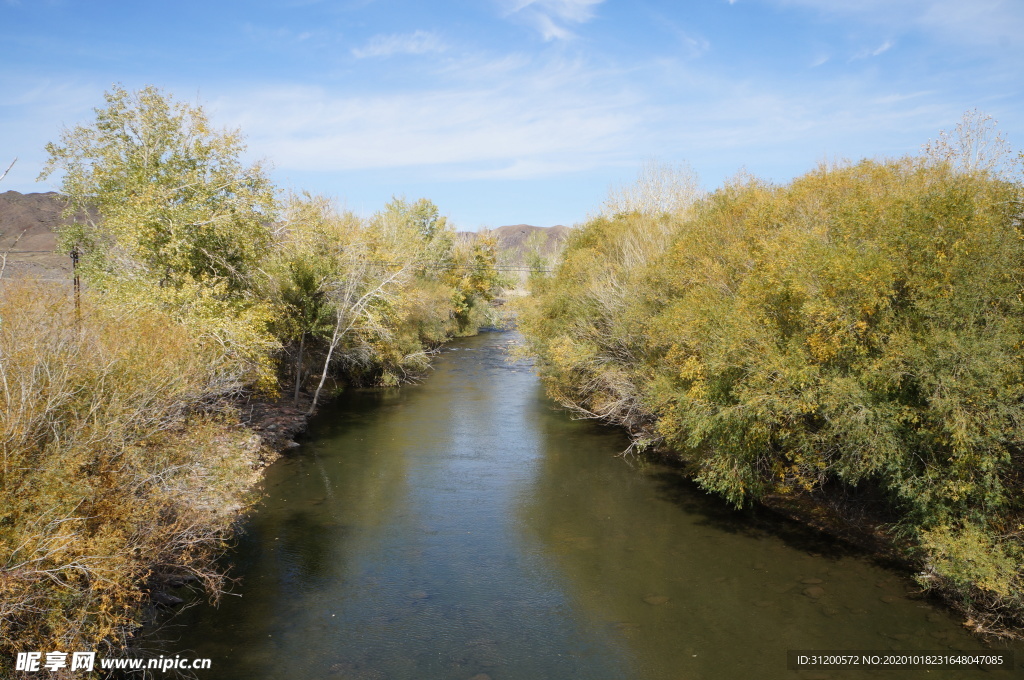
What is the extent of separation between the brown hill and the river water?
9.38 meters

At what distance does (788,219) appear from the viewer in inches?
800

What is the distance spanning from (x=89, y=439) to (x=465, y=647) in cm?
821

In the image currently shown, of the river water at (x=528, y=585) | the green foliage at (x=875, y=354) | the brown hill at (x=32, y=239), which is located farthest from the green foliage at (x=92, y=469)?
the green foliage at (x=875, y=354)

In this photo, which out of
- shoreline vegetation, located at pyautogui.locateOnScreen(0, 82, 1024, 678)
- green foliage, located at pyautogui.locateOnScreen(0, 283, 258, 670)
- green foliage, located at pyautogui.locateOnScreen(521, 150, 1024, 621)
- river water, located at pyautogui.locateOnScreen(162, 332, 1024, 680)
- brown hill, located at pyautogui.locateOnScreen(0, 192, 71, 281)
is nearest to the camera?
green foliage, located at pyautogui.locateOnScreen(0, 283, 258, 670)

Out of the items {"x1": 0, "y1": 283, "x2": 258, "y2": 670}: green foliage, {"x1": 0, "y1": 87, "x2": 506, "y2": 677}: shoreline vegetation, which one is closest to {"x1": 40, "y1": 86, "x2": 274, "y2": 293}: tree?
{"x1": 0, "y1": 87, "x2": 506, "y2": 677}: shoreline vegetation

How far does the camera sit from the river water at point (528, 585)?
1255 cm

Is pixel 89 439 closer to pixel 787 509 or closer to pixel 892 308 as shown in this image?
pixel 892 308

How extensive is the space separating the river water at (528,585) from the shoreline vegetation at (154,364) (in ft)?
6.16

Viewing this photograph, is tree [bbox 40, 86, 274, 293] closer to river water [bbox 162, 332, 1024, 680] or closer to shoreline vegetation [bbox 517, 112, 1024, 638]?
river water [bbox 162, 332, 1024, 680]

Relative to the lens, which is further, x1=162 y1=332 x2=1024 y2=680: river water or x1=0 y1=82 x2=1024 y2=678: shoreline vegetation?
x1=162 y1=332 x2=1024 y2=680: river water

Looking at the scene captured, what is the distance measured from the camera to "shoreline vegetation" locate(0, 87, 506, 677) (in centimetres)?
913

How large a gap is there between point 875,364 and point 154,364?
15715mm

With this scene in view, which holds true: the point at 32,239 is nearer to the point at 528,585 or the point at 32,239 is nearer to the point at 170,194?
the point at 170,194

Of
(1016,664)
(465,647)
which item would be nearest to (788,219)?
(1016,664)
